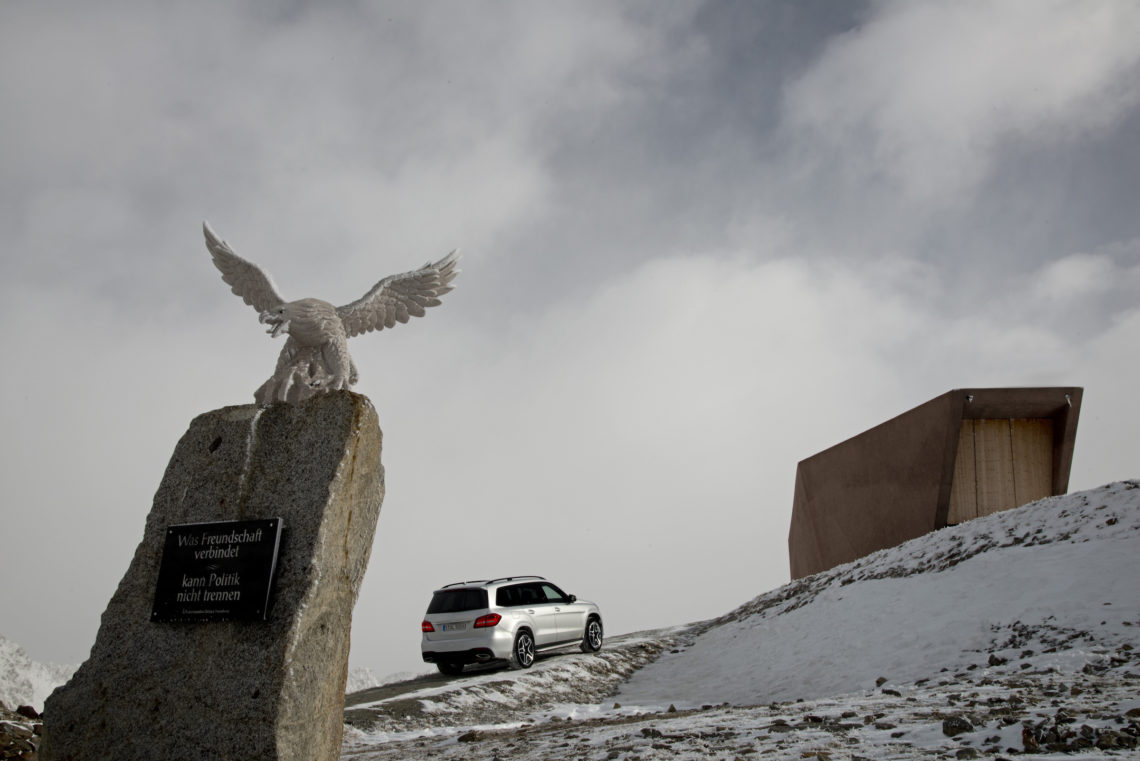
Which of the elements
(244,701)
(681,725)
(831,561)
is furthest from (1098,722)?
(831,561)

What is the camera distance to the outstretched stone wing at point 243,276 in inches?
337

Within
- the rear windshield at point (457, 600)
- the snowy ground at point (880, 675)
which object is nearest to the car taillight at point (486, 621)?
the rear windshield at point (457, 600)

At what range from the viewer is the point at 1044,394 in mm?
18188

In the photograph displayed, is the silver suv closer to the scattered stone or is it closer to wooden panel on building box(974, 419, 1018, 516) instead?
the scattered stone

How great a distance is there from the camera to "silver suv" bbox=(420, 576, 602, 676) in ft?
40.3

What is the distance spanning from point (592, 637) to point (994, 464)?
10498 millimetres

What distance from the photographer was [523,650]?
1277 cm

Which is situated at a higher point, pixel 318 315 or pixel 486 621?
pixel 318 315

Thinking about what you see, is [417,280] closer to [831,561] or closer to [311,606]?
[311,606]

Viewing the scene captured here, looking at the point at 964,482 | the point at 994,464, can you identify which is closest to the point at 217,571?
the point at 964,482

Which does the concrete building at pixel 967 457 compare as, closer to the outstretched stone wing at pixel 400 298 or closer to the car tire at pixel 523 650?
the car tire at pixel 523 650

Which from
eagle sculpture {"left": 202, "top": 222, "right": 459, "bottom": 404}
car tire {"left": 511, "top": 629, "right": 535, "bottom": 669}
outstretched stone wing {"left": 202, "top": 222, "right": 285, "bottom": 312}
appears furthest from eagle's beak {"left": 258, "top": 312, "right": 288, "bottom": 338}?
car tire {"left": 511, "top": 629, "right": 535, "bottom": 669}

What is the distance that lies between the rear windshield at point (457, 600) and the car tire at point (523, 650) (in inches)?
32.3

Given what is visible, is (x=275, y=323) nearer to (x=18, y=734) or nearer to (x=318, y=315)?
(x=318, y=315)
